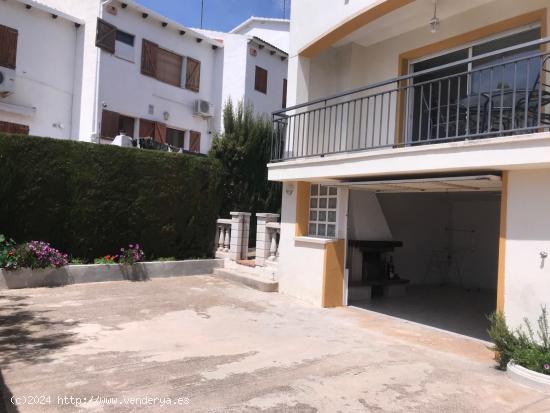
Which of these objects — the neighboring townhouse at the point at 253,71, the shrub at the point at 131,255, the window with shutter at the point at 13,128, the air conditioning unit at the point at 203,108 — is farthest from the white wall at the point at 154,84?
the shrub at the point at 131,255

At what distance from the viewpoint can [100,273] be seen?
10.4m

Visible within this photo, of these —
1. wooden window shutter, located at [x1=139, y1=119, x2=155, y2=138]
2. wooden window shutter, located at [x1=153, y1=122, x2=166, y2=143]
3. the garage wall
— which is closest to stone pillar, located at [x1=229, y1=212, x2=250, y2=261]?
the garage wall

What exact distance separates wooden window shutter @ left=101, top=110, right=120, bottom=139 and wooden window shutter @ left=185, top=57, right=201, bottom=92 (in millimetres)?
3850

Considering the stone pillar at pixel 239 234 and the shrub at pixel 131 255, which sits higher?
the stone pillar at pixel 239 234

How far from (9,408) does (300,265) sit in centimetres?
650

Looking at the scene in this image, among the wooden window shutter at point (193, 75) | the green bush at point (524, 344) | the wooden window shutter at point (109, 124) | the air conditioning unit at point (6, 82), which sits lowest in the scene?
the green bush at point (524, 344)

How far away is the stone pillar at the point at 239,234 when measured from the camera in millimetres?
12031

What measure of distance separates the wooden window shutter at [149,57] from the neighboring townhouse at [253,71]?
3.33 m

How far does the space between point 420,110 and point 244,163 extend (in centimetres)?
726

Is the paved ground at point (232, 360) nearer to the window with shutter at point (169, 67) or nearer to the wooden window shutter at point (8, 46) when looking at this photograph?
the wooden window shutter at point (8, 46)

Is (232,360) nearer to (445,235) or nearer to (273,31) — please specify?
(445,235)

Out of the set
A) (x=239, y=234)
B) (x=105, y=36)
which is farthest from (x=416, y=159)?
(x=105, y=36)

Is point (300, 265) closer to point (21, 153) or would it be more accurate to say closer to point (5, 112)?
point (21, 153)

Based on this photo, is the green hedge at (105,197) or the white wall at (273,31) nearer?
the green hedge at (105,197)
